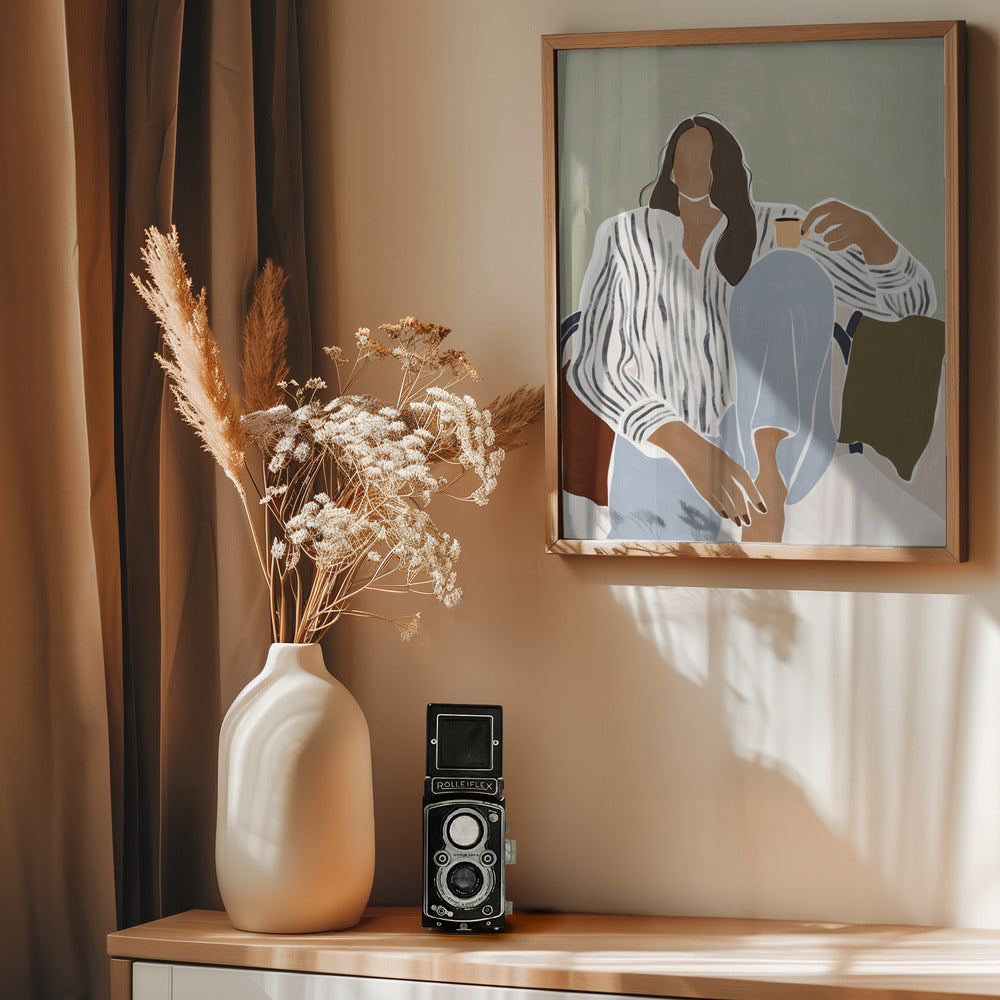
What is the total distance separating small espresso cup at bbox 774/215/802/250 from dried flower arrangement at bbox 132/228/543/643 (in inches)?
18.7

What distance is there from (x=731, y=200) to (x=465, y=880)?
1174 mm

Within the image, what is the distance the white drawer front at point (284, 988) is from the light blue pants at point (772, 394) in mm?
737

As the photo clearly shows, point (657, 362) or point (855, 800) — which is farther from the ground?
point (657, 362)

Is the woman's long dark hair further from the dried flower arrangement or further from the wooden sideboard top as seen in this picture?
the wooden sideboard top

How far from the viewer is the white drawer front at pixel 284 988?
1373 millimetres

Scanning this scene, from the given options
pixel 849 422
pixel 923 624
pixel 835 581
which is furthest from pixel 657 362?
pixel 923 624

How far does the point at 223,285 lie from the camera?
1701 mm

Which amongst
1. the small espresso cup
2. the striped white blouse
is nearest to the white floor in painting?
the striped white blouse

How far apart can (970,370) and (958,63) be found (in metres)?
0.49

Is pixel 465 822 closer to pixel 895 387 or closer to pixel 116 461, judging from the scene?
pixel 116 461

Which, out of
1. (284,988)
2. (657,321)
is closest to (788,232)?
(657,321)

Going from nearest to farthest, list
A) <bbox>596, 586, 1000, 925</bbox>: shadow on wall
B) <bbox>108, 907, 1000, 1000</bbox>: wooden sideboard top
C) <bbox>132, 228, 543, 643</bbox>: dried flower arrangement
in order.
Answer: <bbox>108, 907, 1000, 1000</bbox>: wooden sideboard top → <bbox>132, 228, 543, 643</bbox>: dried flower arrangement → <bbox>596, 586, 1000, 925</bbox>: shadow on wall

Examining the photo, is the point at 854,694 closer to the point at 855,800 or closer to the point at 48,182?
the point at 855,800

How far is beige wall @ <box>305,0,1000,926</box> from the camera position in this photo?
1.65 metres
